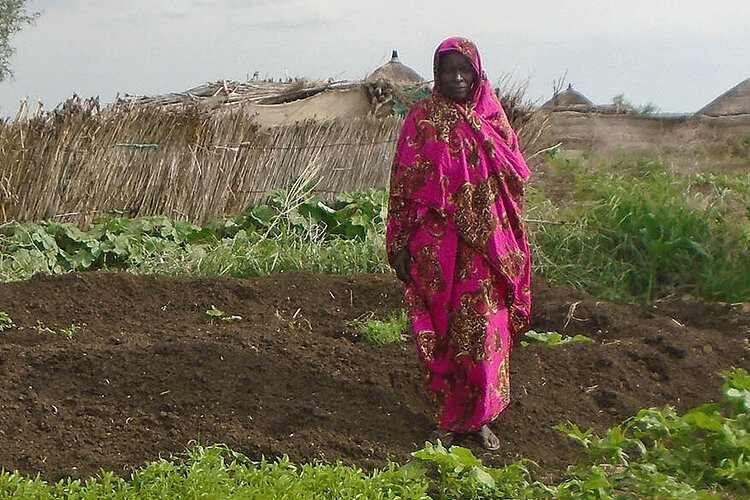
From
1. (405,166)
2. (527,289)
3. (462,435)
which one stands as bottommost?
(462,435)

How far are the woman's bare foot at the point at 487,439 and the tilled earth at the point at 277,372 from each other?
5 centimetres

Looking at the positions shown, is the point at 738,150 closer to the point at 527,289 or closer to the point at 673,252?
the point at 673,252

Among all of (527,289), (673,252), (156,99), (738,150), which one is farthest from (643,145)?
(527,289)

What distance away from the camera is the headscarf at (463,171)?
391 cm

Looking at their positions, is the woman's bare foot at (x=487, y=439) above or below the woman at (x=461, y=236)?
below

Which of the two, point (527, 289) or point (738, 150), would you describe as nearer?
point (527, 289)

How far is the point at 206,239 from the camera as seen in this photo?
8531 mm

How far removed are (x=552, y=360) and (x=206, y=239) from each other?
432 centimetres

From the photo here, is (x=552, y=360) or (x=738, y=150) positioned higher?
(x=738, y=150)

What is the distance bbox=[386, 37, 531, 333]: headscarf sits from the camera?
3.91m

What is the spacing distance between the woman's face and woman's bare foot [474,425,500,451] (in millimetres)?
1423

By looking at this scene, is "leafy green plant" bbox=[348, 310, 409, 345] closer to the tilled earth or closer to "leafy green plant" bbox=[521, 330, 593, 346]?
the tilled earth

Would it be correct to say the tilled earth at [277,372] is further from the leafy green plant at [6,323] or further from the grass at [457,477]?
the grass at [457,477]

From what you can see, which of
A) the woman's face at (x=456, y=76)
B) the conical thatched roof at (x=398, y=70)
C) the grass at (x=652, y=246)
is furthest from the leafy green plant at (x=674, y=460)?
the conical thatched roof at (x=398, y=70)
